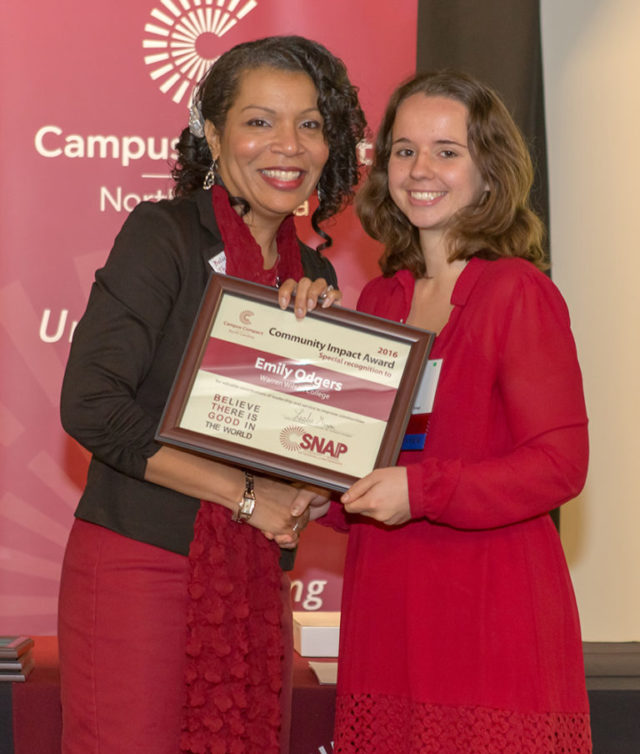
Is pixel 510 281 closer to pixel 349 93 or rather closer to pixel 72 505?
pixel 349 93

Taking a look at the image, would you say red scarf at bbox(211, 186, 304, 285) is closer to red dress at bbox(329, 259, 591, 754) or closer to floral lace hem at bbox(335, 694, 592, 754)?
red dress at bbox(329, 259, 591, 754)

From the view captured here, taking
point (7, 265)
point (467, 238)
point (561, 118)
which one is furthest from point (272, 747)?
point (561, 118)

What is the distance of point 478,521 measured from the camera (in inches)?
74.5

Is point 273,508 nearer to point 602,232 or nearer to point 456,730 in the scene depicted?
point 456,730

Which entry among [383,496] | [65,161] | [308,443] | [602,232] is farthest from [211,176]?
[602,232]

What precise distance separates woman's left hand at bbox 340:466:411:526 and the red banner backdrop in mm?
1695

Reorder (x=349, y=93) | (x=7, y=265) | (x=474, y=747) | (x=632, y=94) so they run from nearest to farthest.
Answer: (x=474, y=747) < (x=349, y=93) < (x=7, y=265) < (x=632, y=94)

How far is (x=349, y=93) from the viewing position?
2314mm

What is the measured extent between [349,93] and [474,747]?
4.64 feet

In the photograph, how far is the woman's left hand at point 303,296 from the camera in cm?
195

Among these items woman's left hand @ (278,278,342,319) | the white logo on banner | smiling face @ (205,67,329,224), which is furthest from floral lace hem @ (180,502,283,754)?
the white logo on banner

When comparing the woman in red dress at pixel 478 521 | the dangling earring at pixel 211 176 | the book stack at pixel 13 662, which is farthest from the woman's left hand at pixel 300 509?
the book stack at pixel 13 662

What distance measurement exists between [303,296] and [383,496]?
41 centimetres

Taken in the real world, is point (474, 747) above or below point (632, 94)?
below
